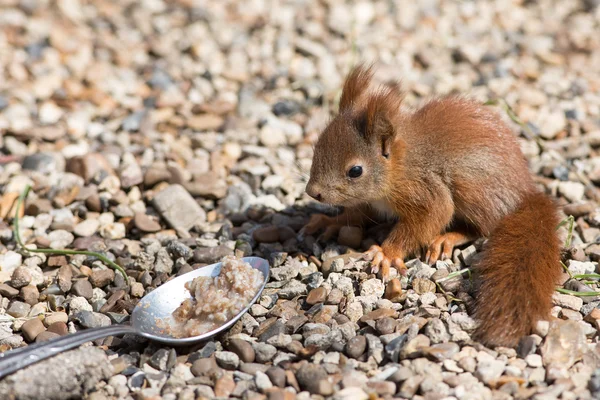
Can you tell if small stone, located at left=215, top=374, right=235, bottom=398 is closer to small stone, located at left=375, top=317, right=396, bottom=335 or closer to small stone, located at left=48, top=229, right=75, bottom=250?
small stone, located at left=375, top=317, right=396, bottom=335

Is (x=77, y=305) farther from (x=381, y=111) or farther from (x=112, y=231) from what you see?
(x=381, y=111)

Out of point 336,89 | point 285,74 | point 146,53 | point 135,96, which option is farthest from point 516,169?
point 146,53

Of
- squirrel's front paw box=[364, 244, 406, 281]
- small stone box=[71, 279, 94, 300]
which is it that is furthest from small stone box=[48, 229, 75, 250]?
squirrel's front paw box=[364, 244, 406, 281]

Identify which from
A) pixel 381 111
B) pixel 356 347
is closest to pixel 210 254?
pixel 356 347

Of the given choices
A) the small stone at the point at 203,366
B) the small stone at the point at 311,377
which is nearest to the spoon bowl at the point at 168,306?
the small stone at the point at 203,366

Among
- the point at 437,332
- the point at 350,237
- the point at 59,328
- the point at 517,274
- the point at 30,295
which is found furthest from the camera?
the point at 350,237

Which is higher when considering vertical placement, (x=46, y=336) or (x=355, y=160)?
(x=355, y=160)
